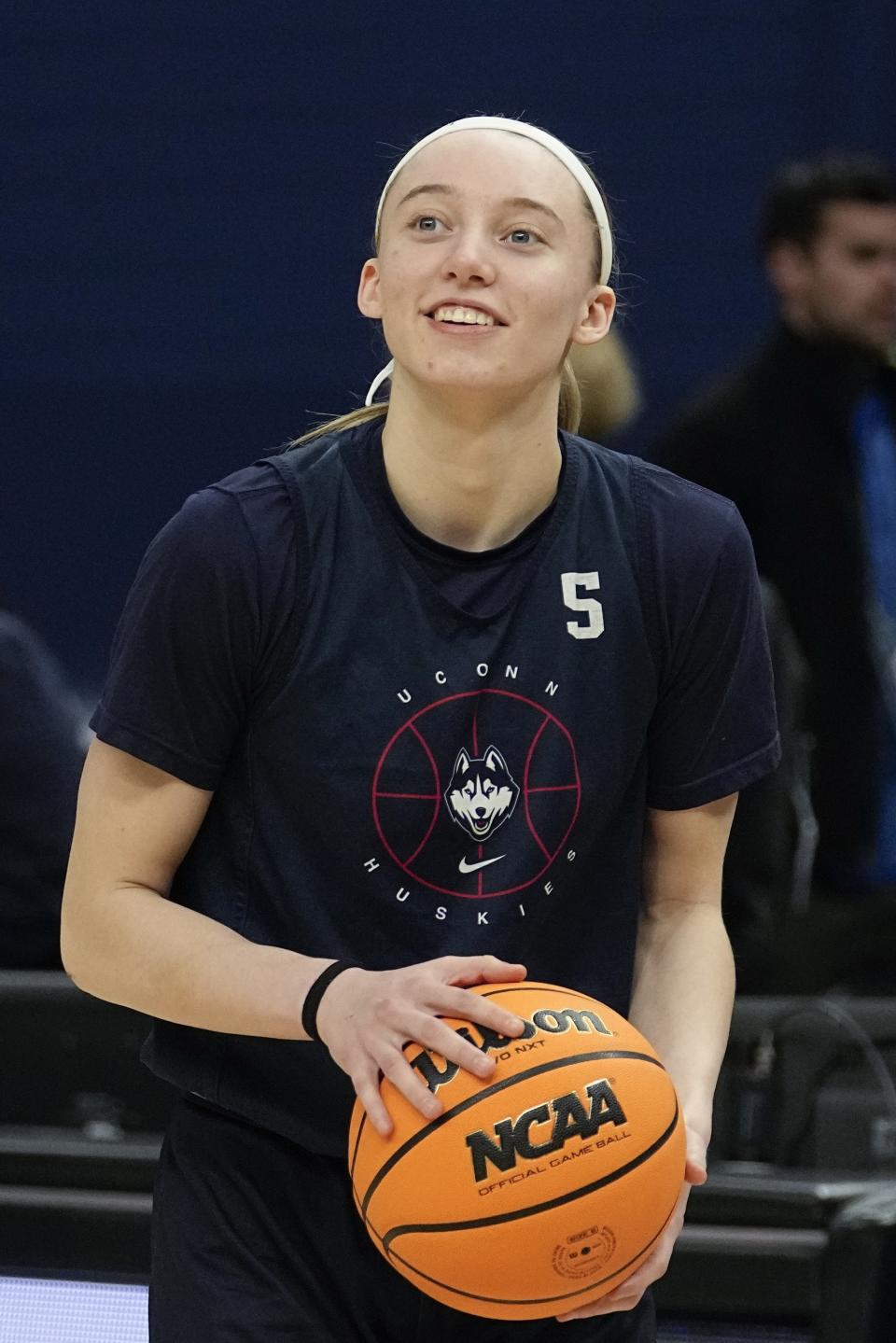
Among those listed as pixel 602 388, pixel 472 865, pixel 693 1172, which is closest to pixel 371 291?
pixel 472 865

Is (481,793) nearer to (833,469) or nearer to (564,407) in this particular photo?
(564,407)

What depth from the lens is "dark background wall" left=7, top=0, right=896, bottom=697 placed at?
5.93m

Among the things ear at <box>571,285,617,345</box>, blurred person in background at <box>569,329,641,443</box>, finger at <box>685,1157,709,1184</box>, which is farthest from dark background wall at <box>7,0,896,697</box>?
finger at <box>685,1157,709,1184</box>

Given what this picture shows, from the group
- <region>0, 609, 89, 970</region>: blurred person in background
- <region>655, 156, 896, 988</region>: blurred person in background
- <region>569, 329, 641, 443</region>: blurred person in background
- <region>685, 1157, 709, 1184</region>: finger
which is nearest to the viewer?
<region>685, 1157, 709, 1184</region>: finger

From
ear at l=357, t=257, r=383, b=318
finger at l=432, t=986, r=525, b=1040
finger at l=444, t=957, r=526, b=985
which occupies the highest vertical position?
ear at l=357, t=257, r=383, b=318

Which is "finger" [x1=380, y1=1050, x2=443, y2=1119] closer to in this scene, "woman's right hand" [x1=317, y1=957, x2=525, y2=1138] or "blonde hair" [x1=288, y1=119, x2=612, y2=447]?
"woman's right hand" [x1=317, y1=957, x2=525, y2=1138]

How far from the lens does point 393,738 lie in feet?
6.66

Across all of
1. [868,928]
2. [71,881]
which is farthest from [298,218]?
[71,881]

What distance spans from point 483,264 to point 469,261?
0.05ft

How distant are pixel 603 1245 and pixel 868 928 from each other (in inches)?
112

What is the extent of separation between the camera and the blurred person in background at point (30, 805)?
388 cm

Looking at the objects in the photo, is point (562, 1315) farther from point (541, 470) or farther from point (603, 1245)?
point (541, 470)

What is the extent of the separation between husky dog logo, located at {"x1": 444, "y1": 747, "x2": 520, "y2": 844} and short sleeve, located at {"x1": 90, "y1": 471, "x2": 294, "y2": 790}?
0.23 metres

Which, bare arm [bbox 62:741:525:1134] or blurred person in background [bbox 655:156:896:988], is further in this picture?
blurred person in background [bbox 655:156:896:988]
